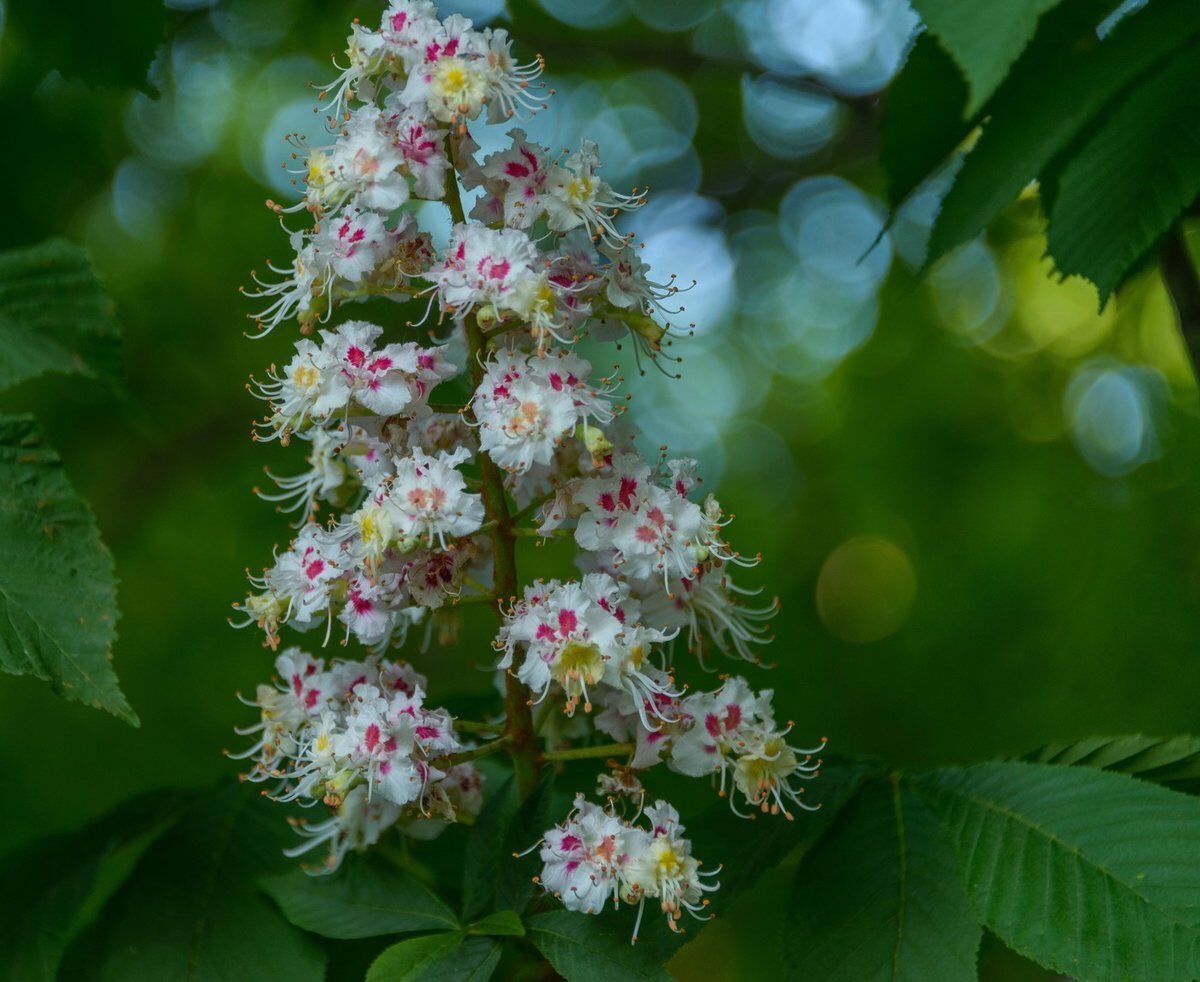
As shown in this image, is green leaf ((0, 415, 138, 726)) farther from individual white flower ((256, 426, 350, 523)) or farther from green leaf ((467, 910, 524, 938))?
green leaf ((467, 910, 524, 938))

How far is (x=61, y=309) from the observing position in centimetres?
188

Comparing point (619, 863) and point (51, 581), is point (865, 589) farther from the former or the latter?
point (51, 581)

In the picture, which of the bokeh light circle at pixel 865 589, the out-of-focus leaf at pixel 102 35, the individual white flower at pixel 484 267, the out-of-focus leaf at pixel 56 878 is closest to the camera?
the individual white flower at pixel 484 267

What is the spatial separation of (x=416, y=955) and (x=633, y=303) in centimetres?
90

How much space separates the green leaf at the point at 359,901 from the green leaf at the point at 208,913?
6 cm


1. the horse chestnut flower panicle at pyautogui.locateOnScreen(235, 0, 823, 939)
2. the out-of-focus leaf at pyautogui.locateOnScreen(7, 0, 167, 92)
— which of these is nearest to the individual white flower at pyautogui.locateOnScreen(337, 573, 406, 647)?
the horse chestnut flower panicle at pyautogui.locateOnScreen(235, 0, 823, 939)

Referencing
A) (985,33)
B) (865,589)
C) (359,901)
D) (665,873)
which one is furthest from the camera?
(865,589)

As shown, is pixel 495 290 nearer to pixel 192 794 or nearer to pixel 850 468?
pixel 192 794

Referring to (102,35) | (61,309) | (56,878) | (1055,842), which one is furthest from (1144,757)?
(102,35)

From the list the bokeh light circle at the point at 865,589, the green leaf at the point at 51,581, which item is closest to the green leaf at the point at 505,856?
the green leaf at the point at 51,581

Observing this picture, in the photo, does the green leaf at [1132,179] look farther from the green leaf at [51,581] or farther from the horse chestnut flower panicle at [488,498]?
the green leaf at [51,581]

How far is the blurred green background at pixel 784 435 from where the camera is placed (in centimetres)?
407

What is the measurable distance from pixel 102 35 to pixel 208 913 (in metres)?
1.45

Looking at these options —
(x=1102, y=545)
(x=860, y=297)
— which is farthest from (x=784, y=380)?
(x=1102, y=545)
